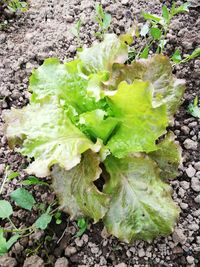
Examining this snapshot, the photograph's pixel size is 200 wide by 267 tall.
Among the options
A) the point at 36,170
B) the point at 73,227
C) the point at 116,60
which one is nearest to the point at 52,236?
the point at 73,227

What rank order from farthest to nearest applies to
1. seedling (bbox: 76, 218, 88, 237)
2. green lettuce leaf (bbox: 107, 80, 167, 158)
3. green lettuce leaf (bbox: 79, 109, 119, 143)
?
seedling (bbox: 76, 218, 88, 237) < green lettuce leaf (bbox: 79, 109, 119, 143) < green lettuce leaf (bbox: 107, 80, 167, 158)

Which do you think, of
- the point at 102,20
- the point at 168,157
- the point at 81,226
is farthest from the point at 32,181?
the point at 102,20

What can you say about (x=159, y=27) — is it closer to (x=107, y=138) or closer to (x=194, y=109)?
(x=194, y=109)

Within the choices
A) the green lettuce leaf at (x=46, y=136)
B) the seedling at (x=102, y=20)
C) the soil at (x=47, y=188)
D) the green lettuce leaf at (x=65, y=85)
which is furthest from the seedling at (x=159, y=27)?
the green lettuce leaf at (x=46, y=136)

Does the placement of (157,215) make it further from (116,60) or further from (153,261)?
(116,60)

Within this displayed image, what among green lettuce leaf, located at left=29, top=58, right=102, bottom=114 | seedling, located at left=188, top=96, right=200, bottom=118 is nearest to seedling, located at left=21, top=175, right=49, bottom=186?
green lettuce leaf, located at left=29, top=58, right=102, bottom=114

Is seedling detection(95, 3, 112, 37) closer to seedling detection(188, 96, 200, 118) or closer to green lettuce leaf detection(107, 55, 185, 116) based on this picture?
green lettuce leaf detection(107, 55, 185, 116)
